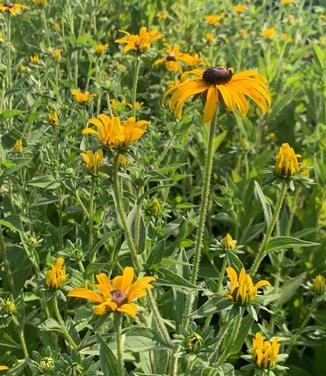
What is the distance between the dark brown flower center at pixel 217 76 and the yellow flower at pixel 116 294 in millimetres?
581

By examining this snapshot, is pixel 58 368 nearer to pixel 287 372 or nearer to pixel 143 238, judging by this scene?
pixel 143 238

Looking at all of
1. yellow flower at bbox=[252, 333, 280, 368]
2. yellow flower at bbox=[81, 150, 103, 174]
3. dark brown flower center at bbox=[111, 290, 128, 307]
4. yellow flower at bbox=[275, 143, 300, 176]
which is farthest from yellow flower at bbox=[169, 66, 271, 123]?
yellow flower at bbox=[252, 333, 280, 368]

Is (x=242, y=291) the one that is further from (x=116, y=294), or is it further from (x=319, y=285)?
(x=319, y=285)

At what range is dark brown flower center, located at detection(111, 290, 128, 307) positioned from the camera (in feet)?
3.93

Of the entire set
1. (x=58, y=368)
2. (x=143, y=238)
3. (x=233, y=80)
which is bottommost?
(x=58, y=368)

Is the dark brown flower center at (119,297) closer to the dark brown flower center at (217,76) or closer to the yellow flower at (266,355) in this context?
the yellow flower at (266,355)

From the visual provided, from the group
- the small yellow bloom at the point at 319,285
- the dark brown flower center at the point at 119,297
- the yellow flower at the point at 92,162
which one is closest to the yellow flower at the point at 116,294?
the dark brown flower center at the point at 119,297

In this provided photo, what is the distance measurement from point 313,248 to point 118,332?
1.83 metres

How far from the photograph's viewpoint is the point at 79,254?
181cm

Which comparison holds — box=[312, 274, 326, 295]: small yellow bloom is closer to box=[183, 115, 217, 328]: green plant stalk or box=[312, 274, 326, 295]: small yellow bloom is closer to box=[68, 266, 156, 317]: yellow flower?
box=[183, 115, 217, 328]: green plant stalk

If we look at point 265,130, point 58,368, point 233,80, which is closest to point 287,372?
point 58,368

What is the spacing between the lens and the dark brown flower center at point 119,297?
1.20 meters

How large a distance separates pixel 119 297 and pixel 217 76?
670mm

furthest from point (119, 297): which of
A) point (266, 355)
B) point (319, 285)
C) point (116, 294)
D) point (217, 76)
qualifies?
point (319, 285)
